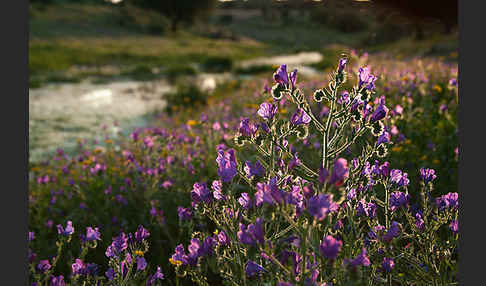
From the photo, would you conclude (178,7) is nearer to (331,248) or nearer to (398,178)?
(398,178)

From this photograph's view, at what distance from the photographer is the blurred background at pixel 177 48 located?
453 cm

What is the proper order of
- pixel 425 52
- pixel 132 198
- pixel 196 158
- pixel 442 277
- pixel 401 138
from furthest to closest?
pixel 425 52
pixel 196 158
pixel 132 198
pixel 401 138
pixel 442 277

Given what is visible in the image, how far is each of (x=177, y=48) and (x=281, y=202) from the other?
26826 millimetres

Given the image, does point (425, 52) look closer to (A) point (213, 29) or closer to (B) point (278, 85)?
(B) point (278, 85)

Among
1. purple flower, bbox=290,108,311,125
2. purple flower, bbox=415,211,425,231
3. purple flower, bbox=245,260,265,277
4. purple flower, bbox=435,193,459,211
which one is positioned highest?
purple flower, bbox=290,108,311,125

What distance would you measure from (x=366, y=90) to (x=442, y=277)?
0.92 metres

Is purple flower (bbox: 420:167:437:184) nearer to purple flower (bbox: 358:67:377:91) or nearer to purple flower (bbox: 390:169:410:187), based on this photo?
purple flower (bbox: 390:169:410:187)

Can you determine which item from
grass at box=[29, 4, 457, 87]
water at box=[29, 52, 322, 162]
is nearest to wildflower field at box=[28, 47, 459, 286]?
water at box=[29, 52, 322, 162]

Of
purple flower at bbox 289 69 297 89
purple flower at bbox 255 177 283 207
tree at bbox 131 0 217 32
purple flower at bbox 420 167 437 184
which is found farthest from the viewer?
tree at bbox 131 0 217 32

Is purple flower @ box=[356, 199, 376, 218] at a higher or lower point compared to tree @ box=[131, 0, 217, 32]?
lower

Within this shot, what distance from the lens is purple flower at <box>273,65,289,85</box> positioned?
1.46 m

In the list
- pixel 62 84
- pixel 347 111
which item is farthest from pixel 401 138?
pixel 62 84

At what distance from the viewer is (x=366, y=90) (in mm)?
1575

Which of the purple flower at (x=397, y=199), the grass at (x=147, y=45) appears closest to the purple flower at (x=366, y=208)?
the purple flower at (x=397, y=199)
